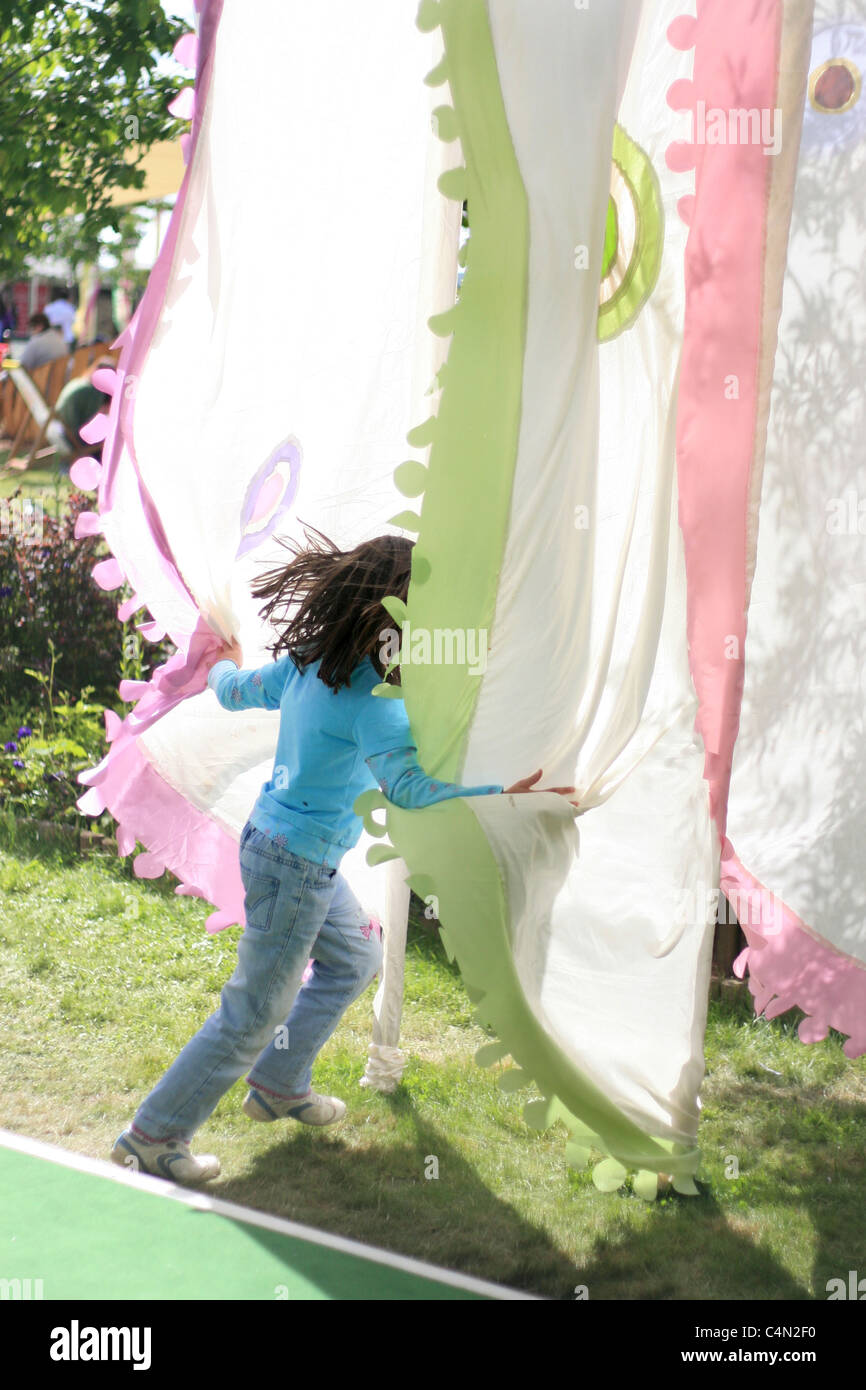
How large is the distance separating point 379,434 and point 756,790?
50.9 inches

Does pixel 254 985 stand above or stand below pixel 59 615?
below

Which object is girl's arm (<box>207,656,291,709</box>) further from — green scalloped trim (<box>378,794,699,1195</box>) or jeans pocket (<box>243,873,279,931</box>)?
green scalloped trim (<box>378,794,699,1195</box>)

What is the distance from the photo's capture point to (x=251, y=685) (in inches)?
124

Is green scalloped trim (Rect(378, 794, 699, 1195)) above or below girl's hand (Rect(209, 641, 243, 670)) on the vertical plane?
below

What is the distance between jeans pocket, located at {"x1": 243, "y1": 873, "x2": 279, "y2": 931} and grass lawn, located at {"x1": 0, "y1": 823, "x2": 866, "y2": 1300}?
662mm

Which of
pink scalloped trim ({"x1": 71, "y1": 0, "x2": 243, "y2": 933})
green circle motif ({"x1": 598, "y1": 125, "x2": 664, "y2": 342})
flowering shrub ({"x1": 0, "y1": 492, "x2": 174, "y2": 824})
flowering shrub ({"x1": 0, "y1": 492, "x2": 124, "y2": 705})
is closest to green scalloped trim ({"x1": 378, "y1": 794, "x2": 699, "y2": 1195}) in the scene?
green circle motif ({"x1": 598, "y1": 125, "x2": 664, "y2": 342})

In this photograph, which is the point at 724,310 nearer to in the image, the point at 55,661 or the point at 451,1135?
the point at 451,1135

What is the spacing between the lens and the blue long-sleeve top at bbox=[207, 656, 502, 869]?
9.18 ft

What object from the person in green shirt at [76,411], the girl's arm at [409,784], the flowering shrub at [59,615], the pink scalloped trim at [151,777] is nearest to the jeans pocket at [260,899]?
the girl's arm at [409,784]

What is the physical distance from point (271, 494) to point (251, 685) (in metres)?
0.60

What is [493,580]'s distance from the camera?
2408mm

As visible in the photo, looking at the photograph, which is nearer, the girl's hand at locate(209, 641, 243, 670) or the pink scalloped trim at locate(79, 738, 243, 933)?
the girl's hand at locate(209, 641, 243, 670)

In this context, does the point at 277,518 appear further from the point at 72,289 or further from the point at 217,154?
the point at 72,289

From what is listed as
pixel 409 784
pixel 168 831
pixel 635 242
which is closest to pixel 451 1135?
pixel 168 831
